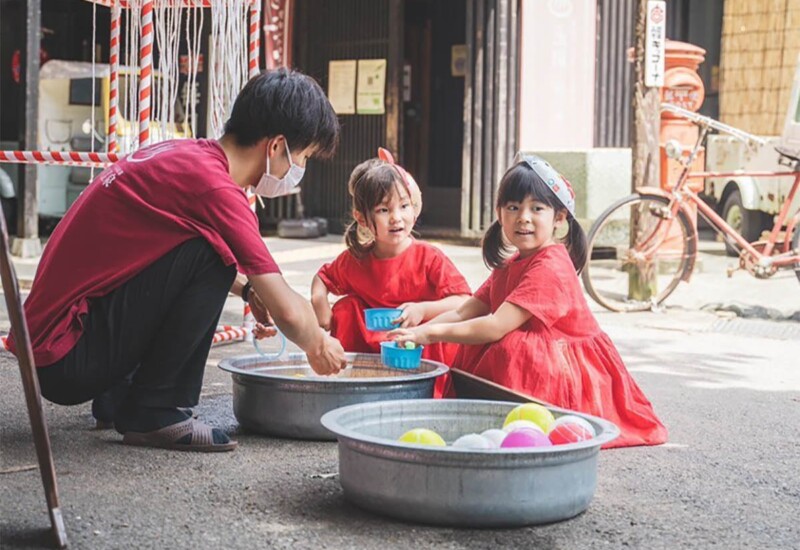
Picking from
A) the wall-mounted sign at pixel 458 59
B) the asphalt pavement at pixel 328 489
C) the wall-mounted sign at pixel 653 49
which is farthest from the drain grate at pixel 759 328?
the wall-mounted sign at pixel 458 59

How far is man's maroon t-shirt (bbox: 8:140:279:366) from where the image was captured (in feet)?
11.8

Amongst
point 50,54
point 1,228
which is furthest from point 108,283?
point 50,54

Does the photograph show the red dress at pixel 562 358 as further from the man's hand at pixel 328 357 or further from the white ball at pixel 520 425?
the man's hand at pixel 328 357

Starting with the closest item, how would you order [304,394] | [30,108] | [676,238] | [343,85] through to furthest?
[304,394] < [676,238] < [30,108] < [343,85]

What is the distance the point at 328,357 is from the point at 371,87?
8.98 metres

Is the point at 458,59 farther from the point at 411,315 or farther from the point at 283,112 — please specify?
the point at 283,112

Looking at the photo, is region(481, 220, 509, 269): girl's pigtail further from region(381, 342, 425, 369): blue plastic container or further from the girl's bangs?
region(381, 342, 425, 369): blue plastic container

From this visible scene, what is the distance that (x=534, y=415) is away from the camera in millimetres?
3596

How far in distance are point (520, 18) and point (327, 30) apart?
7.76ft

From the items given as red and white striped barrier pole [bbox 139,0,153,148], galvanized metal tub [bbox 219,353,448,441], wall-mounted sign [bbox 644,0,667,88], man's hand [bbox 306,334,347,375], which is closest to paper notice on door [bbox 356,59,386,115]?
wall-mounted sign [bbox 644,0,667,88]

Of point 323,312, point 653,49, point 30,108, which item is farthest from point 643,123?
point 30,108

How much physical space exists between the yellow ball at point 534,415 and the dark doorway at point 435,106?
9.58 m

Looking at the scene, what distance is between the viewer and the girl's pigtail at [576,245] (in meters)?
4.63

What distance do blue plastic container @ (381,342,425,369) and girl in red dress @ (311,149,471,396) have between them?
0.44 meters
